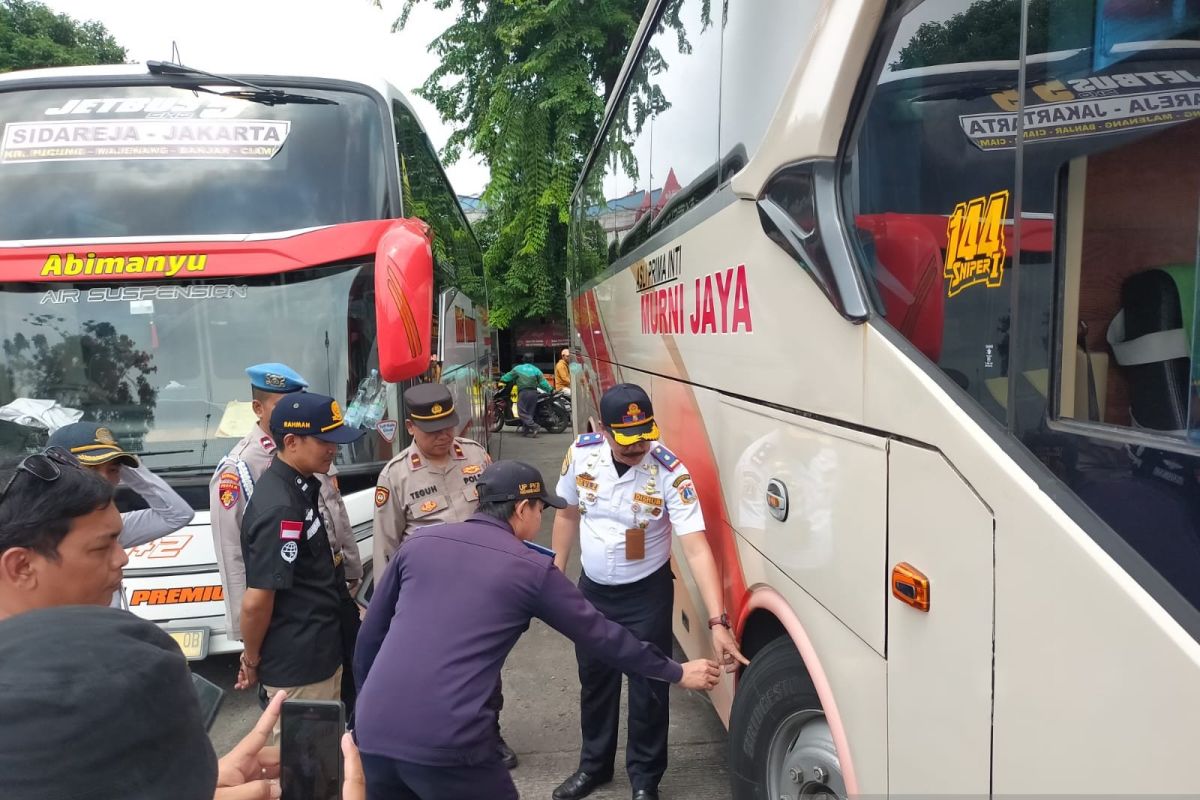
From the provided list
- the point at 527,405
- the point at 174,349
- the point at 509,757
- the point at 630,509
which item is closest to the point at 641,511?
the point at 630,509

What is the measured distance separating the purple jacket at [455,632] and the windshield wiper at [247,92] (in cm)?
369

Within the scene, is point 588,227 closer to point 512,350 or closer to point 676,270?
point 676,270

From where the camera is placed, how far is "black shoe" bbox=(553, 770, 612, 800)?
3.20 meters

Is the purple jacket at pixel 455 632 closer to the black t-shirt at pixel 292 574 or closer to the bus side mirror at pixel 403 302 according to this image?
the black t-shirt at pixel 292 574

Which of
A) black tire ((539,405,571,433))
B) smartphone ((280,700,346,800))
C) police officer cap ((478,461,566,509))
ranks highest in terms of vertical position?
police officer cap ((478,461,566,509))

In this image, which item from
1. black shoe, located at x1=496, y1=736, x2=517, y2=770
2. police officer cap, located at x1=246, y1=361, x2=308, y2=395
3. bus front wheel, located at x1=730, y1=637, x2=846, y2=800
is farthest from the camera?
black shoe, located at x1=496, y1=736, x2=517, y2=770

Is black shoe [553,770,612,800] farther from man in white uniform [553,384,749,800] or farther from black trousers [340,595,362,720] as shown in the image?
black trousers [340,595,362,720]

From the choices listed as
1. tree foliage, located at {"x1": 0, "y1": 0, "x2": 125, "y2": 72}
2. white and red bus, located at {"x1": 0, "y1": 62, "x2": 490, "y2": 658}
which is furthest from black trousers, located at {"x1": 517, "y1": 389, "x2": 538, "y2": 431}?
tree foliage, located at {"x1": 0, "y1": 0, "x2": 125, "y2": 72}

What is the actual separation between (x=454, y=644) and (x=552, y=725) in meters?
2.21

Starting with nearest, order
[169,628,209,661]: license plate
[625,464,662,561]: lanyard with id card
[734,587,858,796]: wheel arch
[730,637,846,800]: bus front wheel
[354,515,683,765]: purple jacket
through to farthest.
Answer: [734,587,858,796]: wheel arch < [354,515,683,765]: purple jacket < [730,637,846,800]: bus front wheel < [625,464,662,561]: lanyard with id card < [169,628,209,661]: license plate

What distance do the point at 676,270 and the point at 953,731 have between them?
7.58 ft

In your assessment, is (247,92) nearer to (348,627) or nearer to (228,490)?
(228,490)

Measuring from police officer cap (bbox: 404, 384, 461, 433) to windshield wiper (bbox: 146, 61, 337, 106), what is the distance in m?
2.58

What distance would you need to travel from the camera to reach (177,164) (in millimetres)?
4449
